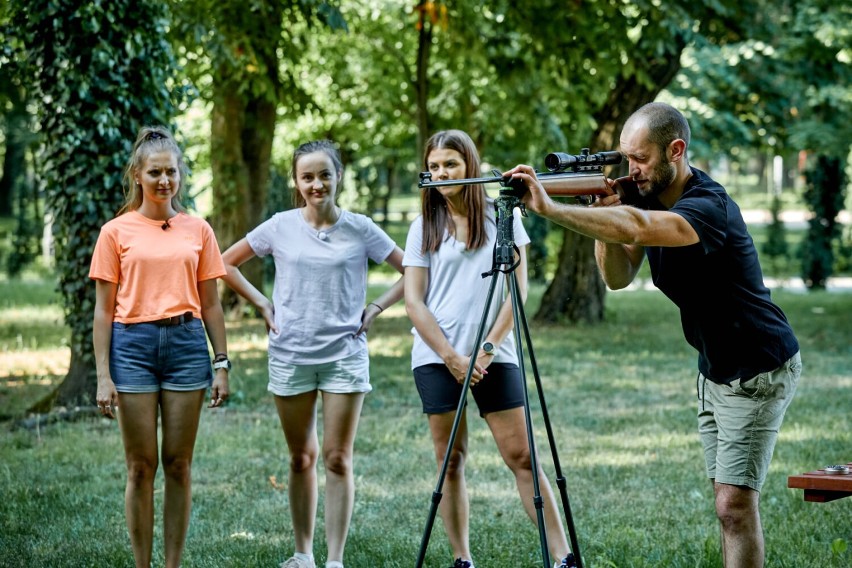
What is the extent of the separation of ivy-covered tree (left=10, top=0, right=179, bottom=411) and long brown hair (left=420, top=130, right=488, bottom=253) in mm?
4330

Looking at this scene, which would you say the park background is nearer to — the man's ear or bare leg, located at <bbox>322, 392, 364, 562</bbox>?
bare leg, located at <bbox>322, 392, 364, 562</bbox>

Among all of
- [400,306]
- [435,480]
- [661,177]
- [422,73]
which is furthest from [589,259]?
[661,177]

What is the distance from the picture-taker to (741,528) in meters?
3.88

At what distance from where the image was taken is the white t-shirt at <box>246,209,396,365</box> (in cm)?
495

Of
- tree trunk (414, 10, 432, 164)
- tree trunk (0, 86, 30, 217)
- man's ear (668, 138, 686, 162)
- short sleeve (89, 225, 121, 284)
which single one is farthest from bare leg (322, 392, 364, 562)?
tree trunk (0, 86, 30, 217)

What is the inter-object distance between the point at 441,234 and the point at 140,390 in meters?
1.42

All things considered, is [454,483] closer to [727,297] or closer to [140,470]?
[140,470]

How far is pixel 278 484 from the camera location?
7008mm

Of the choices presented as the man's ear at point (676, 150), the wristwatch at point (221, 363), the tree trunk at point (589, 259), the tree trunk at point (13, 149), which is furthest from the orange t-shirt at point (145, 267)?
the tree trunk at point (13, 149)

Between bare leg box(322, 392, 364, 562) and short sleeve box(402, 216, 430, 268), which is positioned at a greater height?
short sleeve box(402, 216, 430, 268)

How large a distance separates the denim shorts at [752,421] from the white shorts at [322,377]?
5.57 ft

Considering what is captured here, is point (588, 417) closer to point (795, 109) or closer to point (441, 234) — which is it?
point (441, 234)

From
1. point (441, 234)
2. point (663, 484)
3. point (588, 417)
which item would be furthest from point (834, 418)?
point (441, 234)

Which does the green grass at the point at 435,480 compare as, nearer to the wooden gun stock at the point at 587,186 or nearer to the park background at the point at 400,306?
the park background at the point at 400,306
